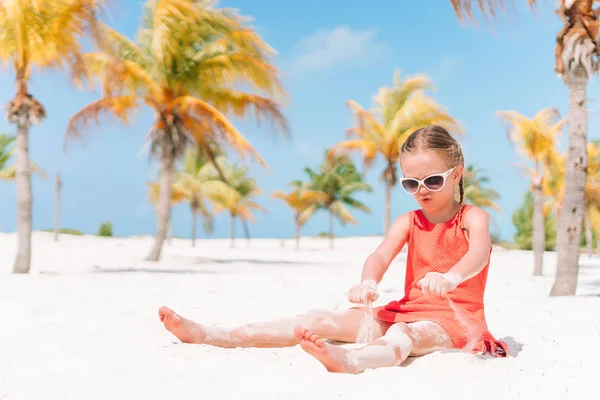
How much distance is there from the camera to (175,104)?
49.6 ft

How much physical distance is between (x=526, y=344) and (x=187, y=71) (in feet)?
43.9

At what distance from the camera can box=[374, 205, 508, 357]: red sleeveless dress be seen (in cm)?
305

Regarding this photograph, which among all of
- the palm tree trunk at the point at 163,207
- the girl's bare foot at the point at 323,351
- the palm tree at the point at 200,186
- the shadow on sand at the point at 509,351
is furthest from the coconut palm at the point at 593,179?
the girl's bare foot at the point at 323,351

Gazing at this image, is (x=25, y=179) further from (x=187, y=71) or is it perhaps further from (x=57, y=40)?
(x=187, y=71)

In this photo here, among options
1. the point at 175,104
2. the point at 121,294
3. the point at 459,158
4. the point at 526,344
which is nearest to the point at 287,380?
the point at 459,158

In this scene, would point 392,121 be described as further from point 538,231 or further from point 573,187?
point 573,187

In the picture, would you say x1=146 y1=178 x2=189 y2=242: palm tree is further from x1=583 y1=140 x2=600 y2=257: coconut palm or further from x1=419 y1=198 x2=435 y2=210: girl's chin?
x1=419 y1=198 x2=435 y2=210: girl's chin

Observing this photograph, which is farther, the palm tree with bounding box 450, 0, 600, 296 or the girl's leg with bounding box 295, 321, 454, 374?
the palm tree with bounding box 450, 0, 600, 296

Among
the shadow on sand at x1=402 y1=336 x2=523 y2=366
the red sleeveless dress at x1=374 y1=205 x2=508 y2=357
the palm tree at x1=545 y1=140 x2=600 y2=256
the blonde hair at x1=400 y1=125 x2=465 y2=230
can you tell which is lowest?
the shadow on sand at x1=402 y1=336 x2=523 y2=366

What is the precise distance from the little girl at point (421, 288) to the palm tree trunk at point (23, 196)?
315 inches

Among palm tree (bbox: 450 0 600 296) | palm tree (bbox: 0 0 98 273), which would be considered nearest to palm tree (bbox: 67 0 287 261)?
palm tree (bbox: 0 0 98 273)

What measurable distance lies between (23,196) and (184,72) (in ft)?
21.7

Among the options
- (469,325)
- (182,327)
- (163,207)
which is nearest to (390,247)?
(469,325)

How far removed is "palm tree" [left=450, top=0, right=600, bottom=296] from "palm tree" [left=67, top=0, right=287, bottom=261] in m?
8.69
